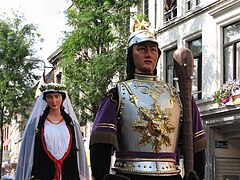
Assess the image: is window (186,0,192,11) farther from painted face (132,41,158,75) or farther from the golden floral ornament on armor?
the golden floral ornament on armor

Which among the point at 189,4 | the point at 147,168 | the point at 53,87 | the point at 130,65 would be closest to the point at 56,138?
the point at 53,87

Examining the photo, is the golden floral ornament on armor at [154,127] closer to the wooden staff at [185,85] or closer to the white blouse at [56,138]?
the wooden staff at [185,85]

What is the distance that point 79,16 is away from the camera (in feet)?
57.1

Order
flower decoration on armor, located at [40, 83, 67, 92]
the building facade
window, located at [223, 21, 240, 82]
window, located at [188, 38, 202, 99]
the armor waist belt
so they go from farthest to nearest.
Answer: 1. window, located at [188, 38, 202, 99]
2. the building facade
3. window, located at [223, 21, 240, 82]
4. flower decoration on armor, located at [40, 83, 67, 92]
5. the armor waist belt

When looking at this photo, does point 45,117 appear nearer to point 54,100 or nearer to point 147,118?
point 54,100

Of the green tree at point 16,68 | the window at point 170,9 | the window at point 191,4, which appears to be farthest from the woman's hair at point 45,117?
the green tree at point 16,68

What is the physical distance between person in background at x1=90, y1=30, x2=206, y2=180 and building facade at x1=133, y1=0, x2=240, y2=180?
1194 centimetres

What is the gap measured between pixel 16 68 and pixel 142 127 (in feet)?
70.1

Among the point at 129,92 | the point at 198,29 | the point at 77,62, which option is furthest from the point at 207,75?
the point at 129,92

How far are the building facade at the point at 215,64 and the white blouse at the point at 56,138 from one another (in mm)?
9314

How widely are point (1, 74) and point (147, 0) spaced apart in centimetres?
718

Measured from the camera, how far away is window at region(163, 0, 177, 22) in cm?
2078

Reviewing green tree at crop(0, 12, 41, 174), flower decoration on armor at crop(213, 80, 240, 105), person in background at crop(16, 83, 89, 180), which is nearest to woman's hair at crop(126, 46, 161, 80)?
person in background at crop(16, 83, 89, 180)

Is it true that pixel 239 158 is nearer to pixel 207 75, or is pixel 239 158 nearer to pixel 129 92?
pixel 207 75
